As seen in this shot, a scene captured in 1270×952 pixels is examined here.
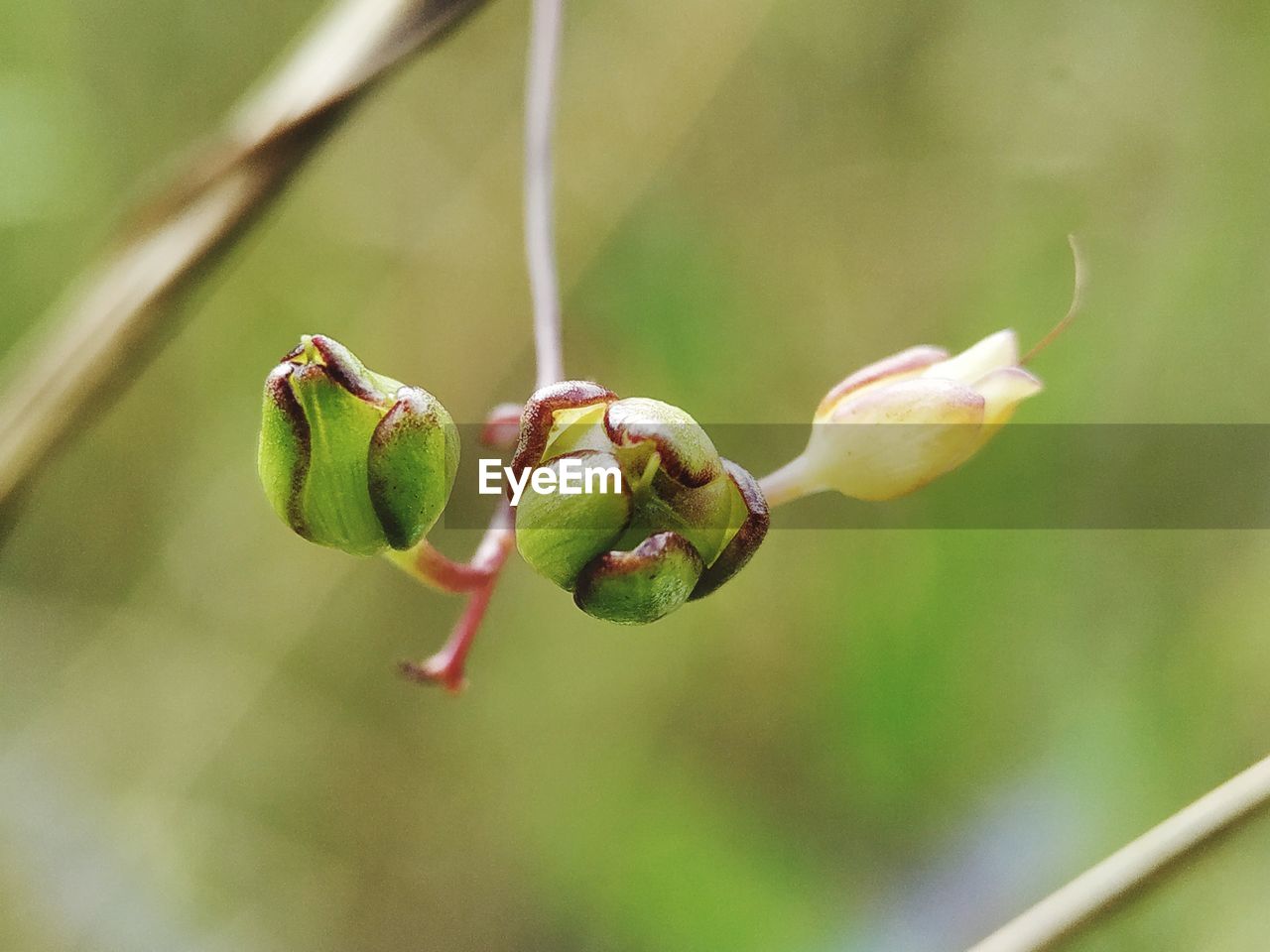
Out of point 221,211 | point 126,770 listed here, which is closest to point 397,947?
point 126,770

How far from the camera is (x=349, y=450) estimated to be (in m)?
0.40

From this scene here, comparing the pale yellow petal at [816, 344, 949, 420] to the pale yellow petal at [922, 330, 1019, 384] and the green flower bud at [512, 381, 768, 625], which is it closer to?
the pale yellow petal at [922, 330, 1019, 384]

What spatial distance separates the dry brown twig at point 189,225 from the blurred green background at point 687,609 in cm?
39

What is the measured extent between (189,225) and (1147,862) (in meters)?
0.61

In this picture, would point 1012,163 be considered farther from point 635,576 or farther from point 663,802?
point 635,576

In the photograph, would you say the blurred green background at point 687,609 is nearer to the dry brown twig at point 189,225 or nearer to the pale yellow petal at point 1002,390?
the dry brown twig at point 189,225

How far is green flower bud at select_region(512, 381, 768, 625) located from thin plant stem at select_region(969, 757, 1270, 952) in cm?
31

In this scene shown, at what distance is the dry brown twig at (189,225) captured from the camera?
0.57 meters

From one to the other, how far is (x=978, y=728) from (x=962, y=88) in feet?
2.23

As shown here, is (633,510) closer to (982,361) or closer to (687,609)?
(982,361)

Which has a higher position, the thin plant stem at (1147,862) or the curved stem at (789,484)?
the curved stem at (789,484)

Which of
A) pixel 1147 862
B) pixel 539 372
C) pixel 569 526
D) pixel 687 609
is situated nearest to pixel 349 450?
pixel 569 526

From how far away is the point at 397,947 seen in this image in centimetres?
120
